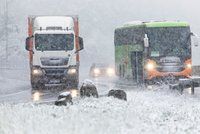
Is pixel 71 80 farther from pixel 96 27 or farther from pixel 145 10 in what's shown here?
pixel 145 10

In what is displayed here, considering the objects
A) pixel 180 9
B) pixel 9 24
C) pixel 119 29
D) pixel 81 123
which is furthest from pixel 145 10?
pixel 81 123

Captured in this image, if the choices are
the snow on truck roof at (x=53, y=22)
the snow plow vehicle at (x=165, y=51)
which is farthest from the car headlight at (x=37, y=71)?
the snow plow vehicle at (x=165, y=51)

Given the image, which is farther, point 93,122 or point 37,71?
point 37,71

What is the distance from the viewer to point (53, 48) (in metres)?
28.5

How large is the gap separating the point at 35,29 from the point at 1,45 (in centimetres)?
6683

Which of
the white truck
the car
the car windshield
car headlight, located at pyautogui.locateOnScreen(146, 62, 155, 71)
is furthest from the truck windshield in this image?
the car

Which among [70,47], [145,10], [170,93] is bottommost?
[170,93]

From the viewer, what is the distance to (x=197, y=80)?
26.9m

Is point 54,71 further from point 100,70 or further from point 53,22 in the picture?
point 100,70

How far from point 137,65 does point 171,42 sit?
3168 mm

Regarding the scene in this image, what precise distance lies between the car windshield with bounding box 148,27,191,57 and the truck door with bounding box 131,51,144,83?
1280 millimetres

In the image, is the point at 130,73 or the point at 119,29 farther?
the point at 119,29

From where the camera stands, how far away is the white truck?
2848 cm

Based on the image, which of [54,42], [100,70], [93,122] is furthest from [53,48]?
[100,70]
